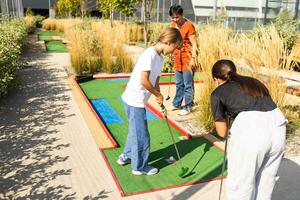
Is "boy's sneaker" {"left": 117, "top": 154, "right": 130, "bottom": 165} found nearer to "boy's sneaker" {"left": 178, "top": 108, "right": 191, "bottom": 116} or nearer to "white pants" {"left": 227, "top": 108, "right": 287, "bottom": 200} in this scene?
"white pants" {"left": 227, "top": 108, "right": 287, "bottom": 200}

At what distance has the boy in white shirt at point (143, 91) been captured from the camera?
330 cm

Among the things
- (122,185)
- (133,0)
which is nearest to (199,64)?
(122,185)

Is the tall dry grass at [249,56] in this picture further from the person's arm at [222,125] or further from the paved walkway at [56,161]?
the person's arm at [222,125]

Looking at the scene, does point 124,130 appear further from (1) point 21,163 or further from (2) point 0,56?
(2) point 0,56

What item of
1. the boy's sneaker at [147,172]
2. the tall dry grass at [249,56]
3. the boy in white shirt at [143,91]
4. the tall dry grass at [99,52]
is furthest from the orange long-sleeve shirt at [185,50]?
the tall dry grass at [99,52]

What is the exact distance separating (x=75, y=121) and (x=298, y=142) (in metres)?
3.37

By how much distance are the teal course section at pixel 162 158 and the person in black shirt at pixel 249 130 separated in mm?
1259

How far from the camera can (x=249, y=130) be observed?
2.24 meters

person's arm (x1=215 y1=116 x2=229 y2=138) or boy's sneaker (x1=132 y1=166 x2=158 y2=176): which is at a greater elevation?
person's arm (x1=215 y1=116 x2=229 y2=138)

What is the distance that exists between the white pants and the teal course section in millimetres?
1248

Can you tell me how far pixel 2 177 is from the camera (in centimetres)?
356

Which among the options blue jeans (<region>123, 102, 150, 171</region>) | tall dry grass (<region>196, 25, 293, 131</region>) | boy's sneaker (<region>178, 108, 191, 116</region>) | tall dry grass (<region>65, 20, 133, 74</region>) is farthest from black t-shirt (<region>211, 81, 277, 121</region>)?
tall dry grass (<region>65, 20, 133, 74</region>)

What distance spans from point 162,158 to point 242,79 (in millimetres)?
2098

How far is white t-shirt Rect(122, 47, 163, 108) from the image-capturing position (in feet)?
10.8
